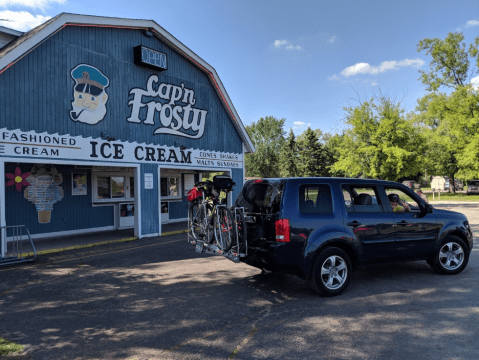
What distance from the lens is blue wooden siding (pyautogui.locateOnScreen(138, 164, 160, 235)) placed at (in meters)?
11.8

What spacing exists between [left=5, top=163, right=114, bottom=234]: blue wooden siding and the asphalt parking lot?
4.43 m

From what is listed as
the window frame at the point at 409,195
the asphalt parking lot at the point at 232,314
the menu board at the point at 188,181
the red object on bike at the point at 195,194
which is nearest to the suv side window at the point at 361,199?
the window frame at the point at 409,195

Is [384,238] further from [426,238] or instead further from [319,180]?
[319,180]

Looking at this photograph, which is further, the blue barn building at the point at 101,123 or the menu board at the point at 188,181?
the menu board at the point at 188,181

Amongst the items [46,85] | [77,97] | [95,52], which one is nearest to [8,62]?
[46,85]

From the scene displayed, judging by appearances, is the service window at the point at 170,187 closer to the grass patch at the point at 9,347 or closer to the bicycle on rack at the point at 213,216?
the bicycle on rack at the point at 213,216

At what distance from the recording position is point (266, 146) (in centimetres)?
7338

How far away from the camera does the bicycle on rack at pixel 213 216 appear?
5.53 meters

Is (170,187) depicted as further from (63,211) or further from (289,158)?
(289,158)

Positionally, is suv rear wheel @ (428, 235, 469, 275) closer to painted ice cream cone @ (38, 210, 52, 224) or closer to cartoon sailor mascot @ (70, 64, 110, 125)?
cartoon sailor mascot @ (70, 64, 110, 125)

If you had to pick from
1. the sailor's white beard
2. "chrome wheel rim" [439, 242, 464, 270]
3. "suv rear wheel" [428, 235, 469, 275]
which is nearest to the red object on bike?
"suv rear wheel" [428, 235, 469, 275]

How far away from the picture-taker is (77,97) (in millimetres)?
10109

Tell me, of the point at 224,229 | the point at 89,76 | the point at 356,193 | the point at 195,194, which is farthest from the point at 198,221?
the point at 89,76

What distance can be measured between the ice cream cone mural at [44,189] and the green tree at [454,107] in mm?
22801
